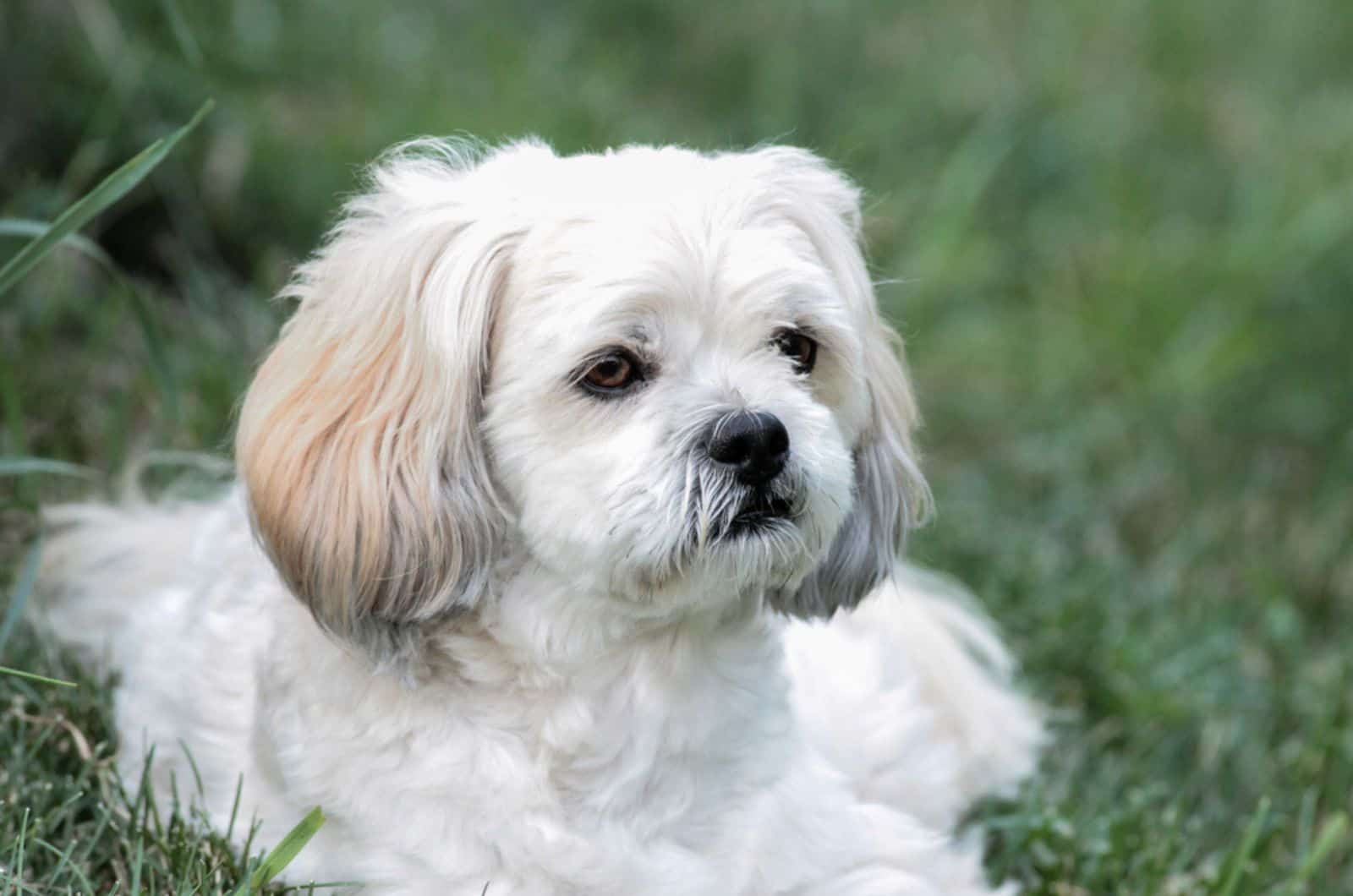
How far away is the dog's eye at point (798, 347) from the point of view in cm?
287

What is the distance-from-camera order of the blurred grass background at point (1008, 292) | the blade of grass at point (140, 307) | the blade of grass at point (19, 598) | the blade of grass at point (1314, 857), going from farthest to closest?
the blurred grass background at point (1008, 292)
the blade of grass at point (1314, 857)
the blade of grass at point (140, 307)
the blade of grass at point (19, 598)

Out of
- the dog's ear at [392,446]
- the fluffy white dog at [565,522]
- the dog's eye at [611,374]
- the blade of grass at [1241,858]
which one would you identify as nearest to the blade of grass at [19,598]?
the fluffy white dog at [565,522]

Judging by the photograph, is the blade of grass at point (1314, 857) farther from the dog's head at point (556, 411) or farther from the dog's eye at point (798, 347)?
the dog's eye at point (798, 347)

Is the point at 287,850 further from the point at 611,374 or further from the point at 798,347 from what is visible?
the point at 798,347

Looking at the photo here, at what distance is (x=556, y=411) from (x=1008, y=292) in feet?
13.9

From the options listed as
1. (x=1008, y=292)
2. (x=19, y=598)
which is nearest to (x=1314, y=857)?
(x=19, y=598)

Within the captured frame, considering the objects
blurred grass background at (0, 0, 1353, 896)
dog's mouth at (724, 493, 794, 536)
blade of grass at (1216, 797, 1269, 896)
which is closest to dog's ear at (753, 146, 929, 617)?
dog's mouth at (724, 493, 794, 536)

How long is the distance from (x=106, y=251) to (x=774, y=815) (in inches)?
128

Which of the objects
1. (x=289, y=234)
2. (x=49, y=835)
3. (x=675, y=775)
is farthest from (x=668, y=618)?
(x=289, y=234)

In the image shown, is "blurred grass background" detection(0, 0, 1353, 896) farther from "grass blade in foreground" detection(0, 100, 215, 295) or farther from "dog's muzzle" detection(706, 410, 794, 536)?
"dog's muzzle" detection(706, 410, 794, 536)

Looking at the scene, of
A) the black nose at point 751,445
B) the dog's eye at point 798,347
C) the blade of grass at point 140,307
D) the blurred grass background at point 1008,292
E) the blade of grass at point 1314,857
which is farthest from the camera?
the blurred grass background at point 1008,292

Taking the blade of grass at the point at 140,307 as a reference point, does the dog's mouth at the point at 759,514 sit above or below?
above

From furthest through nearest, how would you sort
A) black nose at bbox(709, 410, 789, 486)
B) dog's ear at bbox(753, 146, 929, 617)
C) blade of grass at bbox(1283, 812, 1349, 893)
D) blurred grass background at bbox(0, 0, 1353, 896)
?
blurred grass background at bbox(0, 0, 1353, 896) < blade of grass at bbox(1283, 812, 1349, 893) < dog's ear at bbox(753, 146, 929, 617) < black nose at bbox(709, 410, 789, 486)

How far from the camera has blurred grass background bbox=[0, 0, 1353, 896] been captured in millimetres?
3895
